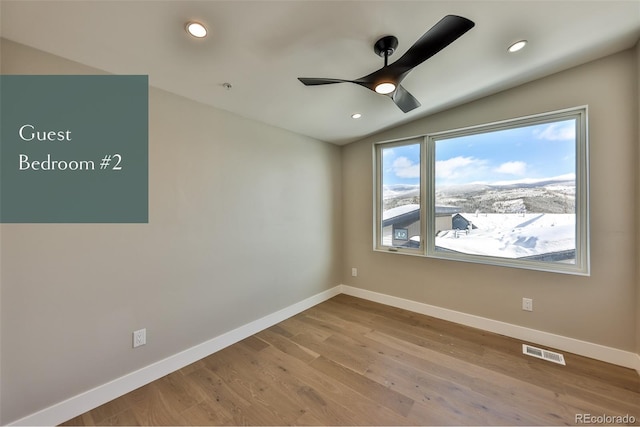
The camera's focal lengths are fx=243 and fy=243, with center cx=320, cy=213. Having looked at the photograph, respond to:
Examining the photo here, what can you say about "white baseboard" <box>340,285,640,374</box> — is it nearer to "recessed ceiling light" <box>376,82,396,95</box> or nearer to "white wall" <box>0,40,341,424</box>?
"white wall" <box>0,40,341,424</box>

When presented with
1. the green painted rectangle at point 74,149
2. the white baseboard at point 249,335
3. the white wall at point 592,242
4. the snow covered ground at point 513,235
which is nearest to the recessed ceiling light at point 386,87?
the white wall at point 592,242

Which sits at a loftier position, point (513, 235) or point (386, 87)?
point (386, 87)

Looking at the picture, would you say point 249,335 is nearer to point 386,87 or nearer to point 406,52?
point 386,87

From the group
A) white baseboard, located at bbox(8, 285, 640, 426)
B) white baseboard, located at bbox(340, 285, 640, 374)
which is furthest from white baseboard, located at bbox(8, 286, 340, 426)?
white baseboard, located at bbox(340, 285, 640, 374)

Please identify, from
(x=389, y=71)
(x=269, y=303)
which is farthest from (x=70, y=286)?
(x=389, y=71)

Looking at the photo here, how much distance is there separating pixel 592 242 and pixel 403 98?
210cm

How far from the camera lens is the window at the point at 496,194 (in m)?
2.28

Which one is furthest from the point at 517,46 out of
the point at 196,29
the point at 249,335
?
the point at 249,335

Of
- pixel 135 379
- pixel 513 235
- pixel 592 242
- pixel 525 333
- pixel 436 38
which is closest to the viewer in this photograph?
pixel 436 38

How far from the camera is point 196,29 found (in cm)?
143

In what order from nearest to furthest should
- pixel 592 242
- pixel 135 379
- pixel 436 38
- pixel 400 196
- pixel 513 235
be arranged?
1. pixel 436 38
2. pixel 135 379
3. pixel 592 242
4. pixel 513 235
5. pixel 400 196

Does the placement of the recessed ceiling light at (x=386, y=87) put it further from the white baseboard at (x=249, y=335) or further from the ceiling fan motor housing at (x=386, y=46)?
the white baseboard at (x=249, y=335)

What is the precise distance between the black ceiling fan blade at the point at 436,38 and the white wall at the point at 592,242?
168 cm

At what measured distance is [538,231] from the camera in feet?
8.01
